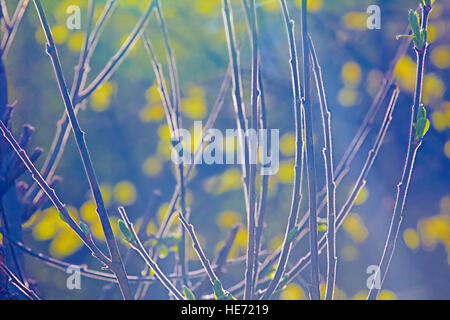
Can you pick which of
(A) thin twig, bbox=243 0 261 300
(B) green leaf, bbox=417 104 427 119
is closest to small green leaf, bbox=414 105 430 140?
(B) green leaf, bbox=417 104 427 119

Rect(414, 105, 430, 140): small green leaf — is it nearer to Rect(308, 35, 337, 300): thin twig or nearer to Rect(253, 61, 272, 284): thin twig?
Rect(308, 35, 337, 300): thin twig

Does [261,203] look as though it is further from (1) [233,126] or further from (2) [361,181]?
(1) [233,126]

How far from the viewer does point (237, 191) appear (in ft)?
11.3

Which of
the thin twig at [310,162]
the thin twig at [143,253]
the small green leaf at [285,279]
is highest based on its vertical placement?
the thin twig at [310,162]

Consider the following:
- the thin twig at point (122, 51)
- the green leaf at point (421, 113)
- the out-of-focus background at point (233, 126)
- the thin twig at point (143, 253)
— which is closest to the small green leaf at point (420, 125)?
the green leaf at point (421, 113)

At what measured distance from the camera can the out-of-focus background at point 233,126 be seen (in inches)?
115

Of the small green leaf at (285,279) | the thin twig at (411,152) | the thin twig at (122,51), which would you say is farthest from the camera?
the thin twig at (122,51)

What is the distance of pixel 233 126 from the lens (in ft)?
9.75

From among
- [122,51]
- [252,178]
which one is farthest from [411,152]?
[122,51]

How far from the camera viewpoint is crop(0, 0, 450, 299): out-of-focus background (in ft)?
9.55

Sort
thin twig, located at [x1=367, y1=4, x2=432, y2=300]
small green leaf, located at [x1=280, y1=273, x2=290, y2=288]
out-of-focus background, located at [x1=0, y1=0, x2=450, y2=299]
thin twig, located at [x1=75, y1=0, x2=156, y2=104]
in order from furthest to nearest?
1. out-of-focus background, located at [x1=0, y1=0, x2=450, y2=299]
2. thin twig, located at [x1=75, y1=0, x2=156, y2=104]
3. small green leaf, located at [x1=280, y1=273, x2=290, y2=288]
4. thin twig, located at [x1=367, y1=4, x2=432, y2=300]

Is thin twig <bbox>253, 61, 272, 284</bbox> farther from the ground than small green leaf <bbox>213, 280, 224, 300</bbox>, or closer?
farther from the ground

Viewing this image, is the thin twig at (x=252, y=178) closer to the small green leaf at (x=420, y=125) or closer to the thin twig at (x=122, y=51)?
the small green leaf at (x=420, y=125)
